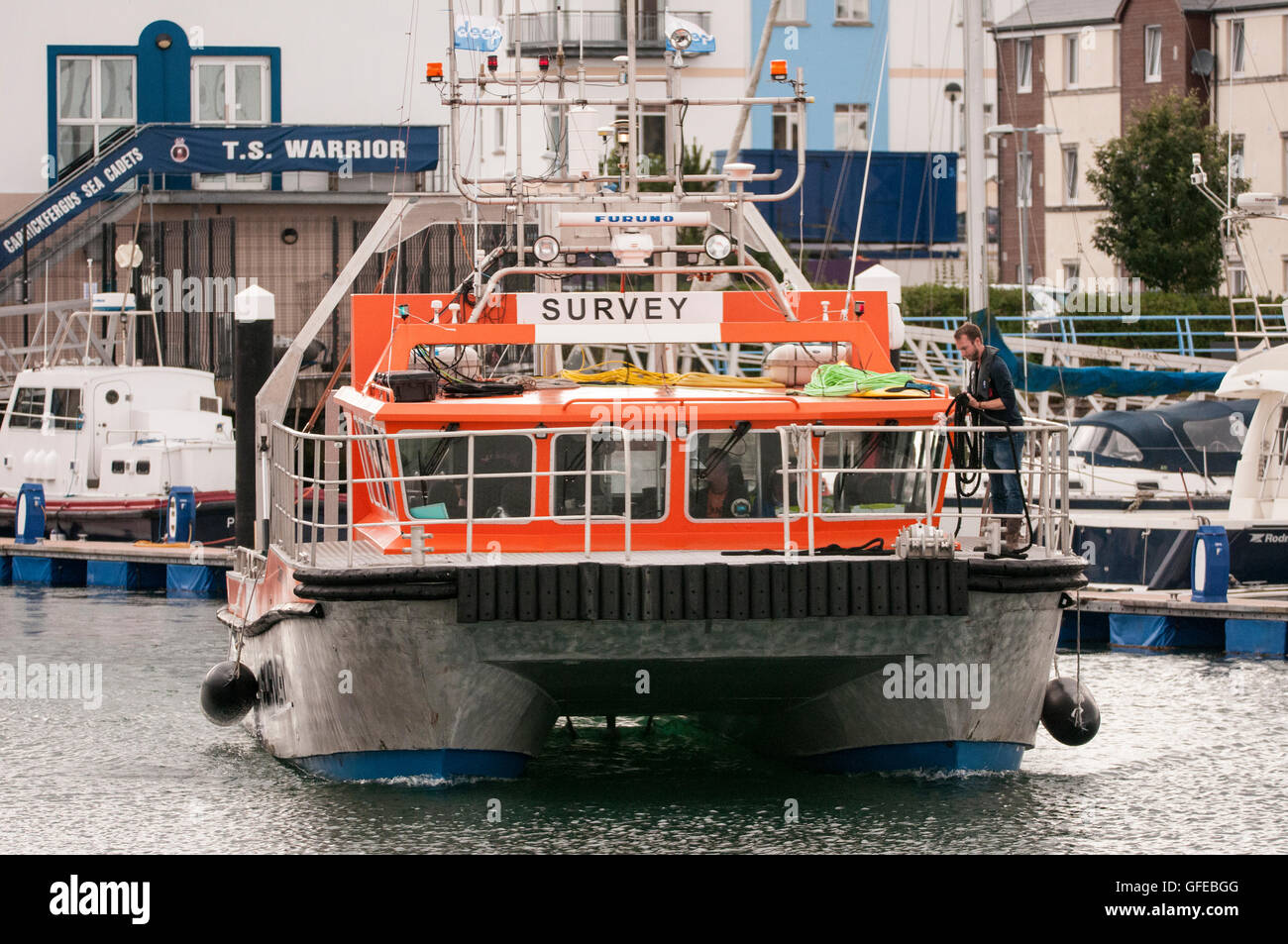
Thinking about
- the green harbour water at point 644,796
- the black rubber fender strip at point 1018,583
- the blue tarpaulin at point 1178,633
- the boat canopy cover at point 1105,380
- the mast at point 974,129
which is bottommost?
the green harbour water at point 644,796

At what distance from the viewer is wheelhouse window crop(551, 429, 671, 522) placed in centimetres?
1247

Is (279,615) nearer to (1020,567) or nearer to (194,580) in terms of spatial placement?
(1020,567)

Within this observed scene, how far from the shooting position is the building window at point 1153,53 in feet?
173

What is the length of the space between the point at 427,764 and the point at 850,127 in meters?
37.4

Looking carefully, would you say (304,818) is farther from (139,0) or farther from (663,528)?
(139,0)

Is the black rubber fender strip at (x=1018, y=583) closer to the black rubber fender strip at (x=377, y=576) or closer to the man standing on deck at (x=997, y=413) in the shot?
the man standing on deck at (x=997, y=413)

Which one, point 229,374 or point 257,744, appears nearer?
point 257,744

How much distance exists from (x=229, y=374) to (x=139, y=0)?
7798 millimetres

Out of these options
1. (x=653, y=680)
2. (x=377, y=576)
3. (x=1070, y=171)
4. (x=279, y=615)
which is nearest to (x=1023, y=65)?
(x=1070, y=171)

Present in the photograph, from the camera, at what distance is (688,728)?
15711 mm

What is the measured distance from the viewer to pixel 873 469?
41.3 feet

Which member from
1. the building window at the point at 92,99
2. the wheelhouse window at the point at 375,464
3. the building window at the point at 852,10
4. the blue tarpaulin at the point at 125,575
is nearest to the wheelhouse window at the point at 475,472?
the wheelhouse window at the point at 375,464

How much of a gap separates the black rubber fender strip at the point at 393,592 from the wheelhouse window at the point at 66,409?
1813 centimetres

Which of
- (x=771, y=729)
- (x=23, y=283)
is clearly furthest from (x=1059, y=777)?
(x=23, y=283)
